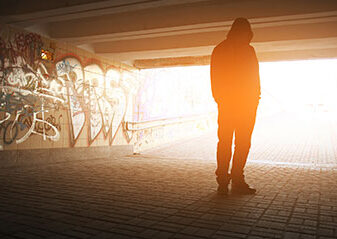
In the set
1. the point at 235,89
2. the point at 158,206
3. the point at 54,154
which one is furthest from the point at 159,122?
the point at 158,206

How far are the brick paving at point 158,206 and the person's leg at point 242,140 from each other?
0.32m

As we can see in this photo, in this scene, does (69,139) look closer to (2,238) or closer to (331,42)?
(2,238)

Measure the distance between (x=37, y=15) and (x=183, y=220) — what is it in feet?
19.5

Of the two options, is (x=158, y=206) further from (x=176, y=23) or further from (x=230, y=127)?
(x=176, y=23)

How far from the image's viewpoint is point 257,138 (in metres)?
16.4

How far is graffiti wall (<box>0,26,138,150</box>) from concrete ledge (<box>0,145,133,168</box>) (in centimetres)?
15

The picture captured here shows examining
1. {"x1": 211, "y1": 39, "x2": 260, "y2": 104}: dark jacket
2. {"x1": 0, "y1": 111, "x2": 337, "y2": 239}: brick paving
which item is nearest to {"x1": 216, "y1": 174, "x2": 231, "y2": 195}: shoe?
{"x1": 0, "y1": 111, "x2": 337, "y2": 239}: brick paving

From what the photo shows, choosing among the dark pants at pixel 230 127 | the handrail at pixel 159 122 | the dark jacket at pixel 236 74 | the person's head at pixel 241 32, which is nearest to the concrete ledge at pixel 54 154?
the handrail at pixel 159 122

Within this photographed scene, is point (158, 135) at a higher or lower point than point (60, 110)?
lower

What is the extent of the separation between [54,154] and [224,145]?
5662 mm

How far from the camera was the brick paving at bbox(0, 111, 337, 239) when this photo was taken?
293 cm

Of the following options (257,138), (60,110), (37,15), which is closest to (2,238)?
(37,15)

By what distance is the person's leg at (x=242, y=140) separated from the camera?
15.1 ft

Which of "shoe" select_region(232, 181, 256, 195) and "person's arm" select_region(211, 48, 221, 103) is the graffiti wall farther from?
"shoe" select_region(232, 181, 256, 195)
